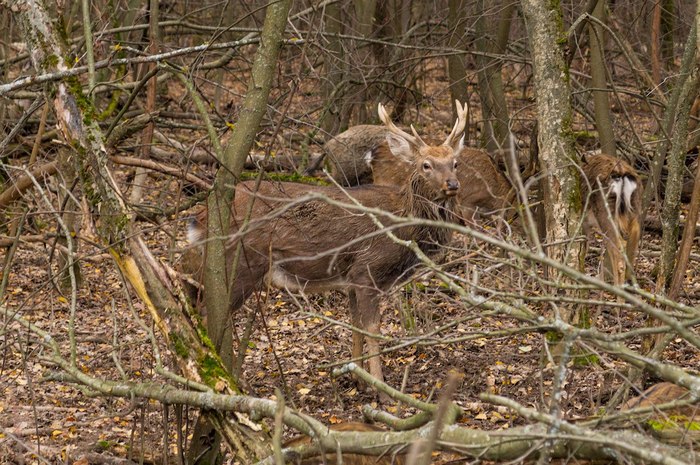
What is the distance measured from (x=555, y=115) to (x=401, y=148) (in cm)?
281

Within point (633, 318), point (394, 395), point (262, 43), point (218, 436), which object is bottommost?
point (633, 318)

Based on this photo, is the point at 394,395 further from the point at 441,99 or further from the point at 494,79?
the point at 441,99

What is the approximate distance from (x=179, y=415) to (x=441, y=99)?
10.8 metres

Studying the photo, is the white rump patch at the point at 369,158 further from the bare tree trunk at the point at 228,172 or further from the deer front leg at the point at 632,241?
the bare tree trunk at the point at 228,172

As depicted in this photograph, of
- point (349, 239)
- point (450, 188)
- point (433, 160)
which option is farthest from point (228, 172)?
point (433, 160)

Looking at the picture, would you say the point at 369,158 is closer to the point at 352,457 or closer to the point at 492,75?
the point at 492,75

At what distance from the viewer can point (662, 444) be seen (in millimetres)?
3762

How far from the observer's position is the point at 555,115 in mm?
6637

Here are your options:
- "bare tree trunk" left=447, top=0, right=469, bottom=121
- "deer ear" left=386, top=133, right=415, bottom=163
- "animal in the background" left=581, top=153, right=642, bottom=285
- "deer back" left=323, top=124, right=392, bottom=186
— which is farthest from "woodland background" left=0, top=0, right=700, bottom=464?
"deer ear" left=386, top=133, right=415, bottom=163

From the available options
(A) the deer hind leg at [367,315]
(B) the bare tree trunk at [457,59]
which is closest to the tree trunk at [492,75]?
(B) the bare tree trunk at [457,59]

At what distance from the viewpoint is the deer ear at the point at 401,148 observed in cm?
919

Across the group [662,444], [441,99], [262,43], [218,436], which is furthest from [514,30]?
[662,444]

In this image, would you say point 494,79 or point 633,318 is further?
point 494,79

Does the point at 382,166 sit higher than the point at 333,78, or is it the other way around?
the point at 333,78
